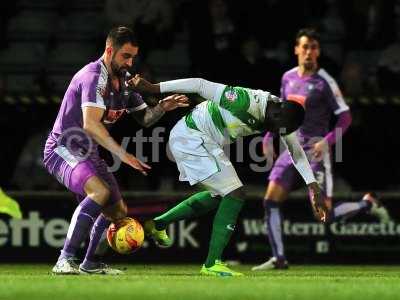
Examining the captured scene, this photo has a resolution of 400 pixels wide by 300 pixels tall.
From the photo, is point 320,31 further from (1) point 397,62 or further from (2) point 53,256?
(2) point 53,256

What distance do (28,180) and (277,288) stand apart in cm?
660

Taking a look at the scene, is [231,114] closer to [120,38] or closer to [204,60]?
[120,38]

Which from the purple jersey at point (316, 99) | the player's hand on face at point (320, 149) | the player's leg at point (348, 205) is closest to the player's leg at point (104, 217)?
the player's hand on face at point (320, 149)

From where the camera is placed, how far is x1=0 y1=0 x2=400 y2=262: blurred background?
1378 cm

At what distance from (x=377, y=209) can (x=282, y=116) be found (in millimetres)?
3328

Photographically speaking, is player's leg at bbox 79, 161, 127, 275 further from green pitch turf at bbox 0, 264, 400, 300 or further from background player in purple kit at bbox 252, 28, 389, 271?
background player in purple kit at bbox 252, 28, 389, 271

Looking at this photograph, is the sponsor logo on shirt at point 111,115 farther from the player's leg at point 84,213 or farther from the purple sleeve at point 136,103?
the player's leg at point 84,213

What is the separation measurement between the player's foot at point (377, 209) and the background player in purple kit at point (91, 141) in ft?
11.1

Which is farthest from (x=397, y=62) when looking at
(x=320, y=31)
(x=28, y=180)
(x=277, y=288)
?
(x=277, y=288)

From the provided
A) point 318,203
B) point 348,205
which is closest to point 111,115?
point 318,203

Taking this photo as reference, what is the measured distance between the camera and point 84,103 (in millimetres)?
9086

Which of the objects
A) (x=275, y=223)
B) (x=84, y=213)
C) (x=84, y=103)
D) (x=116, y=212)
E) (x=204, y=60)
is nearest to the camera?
(x=84, y=103)

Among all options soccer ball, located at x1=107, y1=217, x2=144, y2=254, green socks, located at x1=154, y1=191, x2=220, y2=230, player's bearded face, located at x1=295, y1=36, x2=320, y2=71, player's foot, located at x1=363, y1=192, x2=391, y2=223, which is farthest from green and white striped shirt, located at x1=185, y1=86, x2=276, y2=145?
player's foot, located at x1=363, y1=192, x2=391, y2=223

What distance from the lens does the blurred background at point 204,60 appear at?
1378 cm
